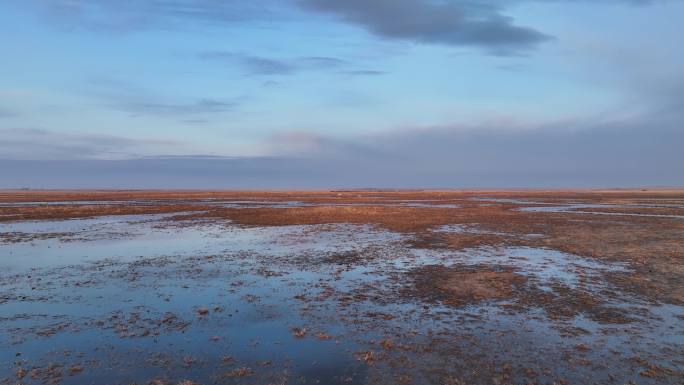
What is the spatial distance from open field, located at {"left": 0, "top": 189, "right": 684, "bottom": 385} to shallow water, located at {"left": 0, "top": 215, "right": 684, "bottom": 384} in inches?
2.0

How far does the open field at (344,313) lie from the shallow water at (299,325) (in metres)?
0.05

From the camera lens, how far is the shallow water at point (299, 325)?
7965 millimetres

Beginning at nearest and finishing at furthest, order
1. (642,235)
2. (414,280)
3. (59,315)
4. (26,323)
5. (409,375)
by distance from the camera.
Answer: (409,375), (26,323), (59,315), (414,280), (642,235)

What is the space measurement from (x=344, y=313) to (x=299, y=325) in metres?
1.48

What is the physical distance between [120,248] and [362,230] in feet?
56.0

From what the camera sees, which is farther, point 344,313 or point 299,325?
point 344,313

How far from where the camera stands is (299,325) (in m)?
10.6

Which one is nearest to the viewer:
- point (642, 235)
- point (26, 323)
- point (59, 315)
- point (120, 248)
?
point (26, 323)

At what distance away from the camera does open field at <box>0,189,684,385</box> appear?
26.1 feet

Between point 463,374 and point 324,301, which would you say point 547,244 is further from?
point 463,374

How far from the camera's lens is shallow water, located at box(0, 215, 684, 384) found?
26.1ft

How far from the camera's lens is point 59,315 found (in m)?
11.4

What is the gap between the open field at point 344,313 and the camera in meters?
7.97

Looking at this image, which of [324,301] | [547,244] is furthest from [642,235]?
[324,301]
